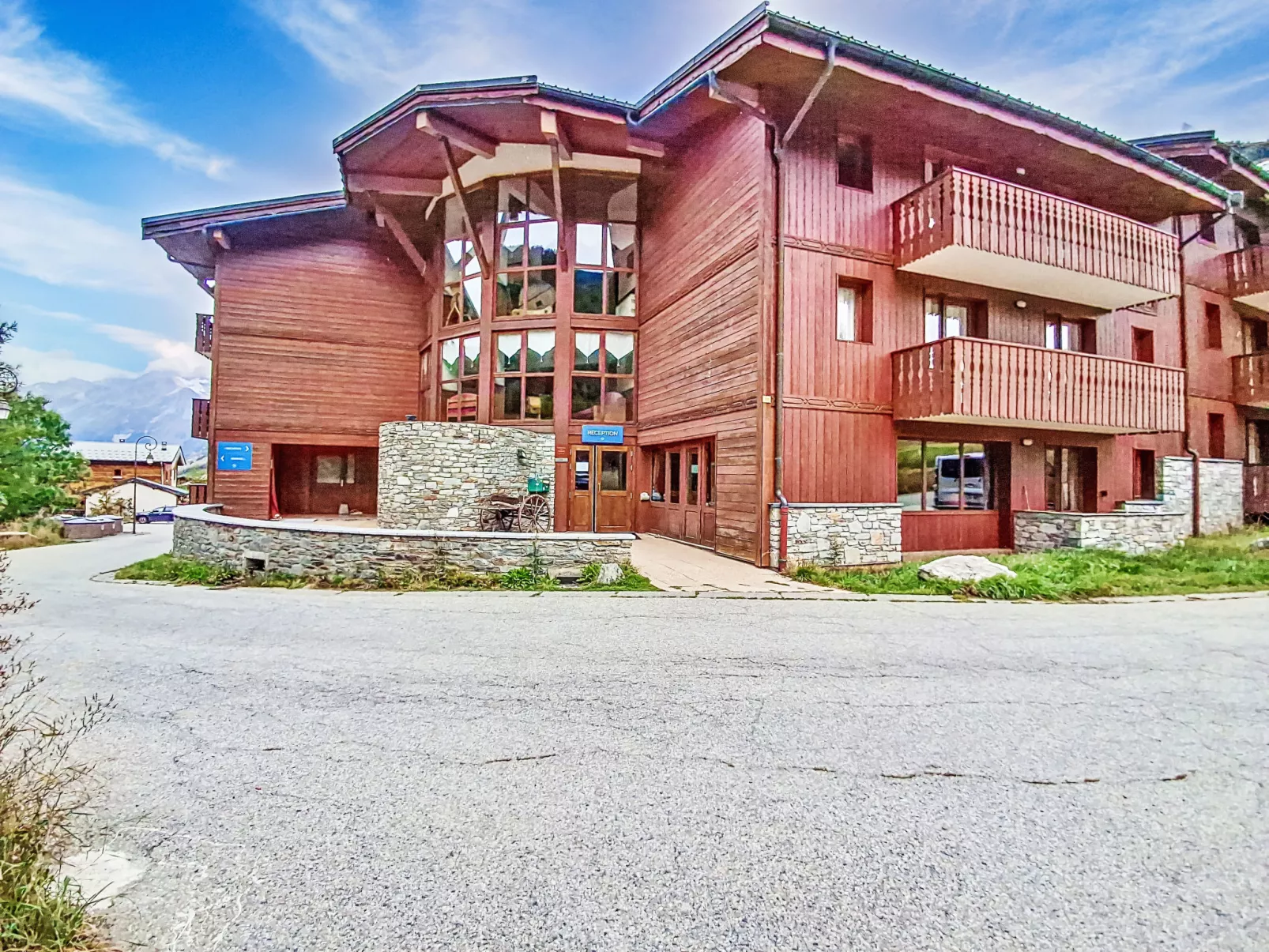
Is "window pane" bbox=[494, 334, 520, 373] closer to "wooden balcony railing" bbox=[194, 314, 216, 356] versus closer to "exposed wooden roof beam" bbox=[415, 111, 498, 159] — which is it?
"exposed wooden roof beam" bbox=[415, 111, 498, 159]

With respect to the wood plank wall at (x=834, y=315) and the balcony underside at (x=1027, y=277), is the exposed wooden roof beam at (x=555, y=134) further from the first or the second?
the balcony underside at (x=1027, y=277)

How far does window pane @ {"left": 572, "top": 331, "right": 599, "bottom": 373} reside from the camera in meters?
15.1

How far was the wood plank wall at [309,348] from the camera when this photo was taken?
56.2 ft

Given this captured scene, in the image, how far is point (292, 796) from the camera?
2.97 m

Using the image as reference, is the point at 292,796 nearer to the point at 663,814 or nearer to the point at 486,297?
the point at 663,814

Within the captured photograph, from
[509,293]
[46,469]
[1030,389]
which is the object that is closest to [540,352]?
[509,293]

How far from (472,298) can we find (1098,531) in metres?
15.6

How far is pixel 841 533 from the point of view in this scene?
1020 cm

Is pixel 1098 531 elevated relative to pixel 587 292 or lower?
lower

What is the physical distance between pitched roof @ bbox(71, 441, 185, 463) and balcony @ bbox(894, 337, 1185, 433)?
44.1 meters

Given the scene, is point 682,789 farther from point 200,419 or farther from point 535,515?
point 200,419

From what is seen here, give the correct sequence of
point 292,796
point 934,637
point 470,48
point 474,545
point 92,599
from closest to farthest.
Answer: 1. point 292,796
2. point 934,637
3. point 92,599
4. point 474,545
5. point 470,48

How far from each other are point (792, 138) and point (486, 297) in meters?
8.41

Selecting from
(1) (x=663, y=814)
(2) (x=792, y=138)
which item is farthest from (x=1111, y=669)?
(2) (x=792, y=138)
